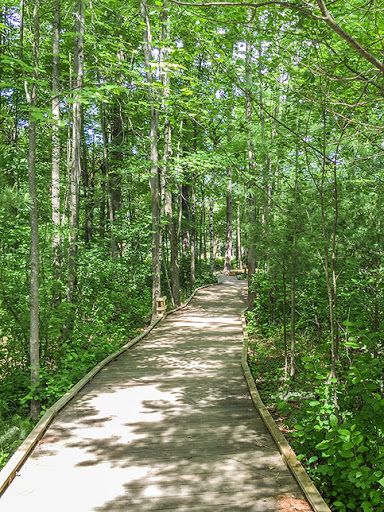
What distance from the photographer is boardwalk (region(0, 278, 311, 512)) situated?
3.77m

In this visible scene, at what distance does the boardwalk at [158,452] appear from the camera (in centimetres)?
377

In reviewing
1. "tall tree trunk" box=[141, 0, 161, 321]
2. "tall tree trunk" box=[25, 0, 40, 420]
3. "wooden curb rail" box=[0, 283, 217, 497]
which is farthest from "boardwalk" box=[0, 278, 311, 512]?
"tall tree trunk" box=[141, 0, 161, 321]

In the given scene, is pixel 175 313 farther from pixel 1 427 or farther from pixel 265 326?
pixel 1 427

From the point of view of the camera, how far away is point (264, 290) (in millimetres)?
13938

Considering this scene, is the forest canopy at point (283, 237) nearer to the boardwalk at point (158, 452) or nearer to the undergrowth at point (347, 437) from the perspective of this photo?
the undergrowth at point (347, 437)

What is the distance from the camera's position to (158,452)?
4.75m

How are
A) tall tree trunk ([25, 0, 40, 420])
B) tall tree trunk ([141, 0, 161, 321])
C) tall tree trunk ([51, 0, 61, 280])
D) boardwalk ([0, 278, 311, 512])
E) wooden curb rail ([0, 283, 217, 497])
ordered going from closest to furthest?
boardwalk ([0, 278, 311, 512]), wooden curb rail ([0, 283, 217, 497]), tall tree trunk ([25, 0, 40, 420]), tall tree trunk ([51, 0, 61, 280]), tall tree trunk ([141, 0, 161, 321])

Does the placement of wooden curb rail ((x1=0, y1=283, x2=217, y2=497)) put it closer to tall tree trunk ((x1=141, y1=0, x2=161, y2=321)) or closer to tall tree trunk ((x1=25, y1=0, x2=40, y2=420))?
tall tree trunk ((x1=25, y1=0, x2=40, y2=420))

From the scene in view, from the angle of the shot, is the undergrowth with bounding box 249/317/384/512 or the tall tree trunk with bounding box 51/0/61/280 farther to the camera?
the tall tree trunk with bounding box 51/0/61/280

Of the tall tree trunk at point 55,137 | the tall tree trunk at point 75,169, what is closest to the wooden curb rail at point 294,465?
the tall tree trunk at point 55,137

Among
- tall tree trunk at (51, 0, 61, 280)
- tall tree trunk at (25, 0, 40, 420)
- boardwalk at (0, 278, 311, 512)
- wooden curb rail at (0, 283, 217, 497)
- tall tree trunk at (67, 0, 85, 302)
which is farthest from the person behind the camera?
tall tree trunk at (67, 0, 85, 302)

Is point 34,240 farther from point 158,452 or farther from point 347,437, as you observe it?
point 347,437

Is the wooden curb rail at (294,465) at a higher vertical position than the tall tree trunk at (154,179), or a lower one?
lower

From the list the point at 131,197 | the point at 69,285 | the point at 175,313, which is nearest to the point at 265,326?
the point at 175,313
